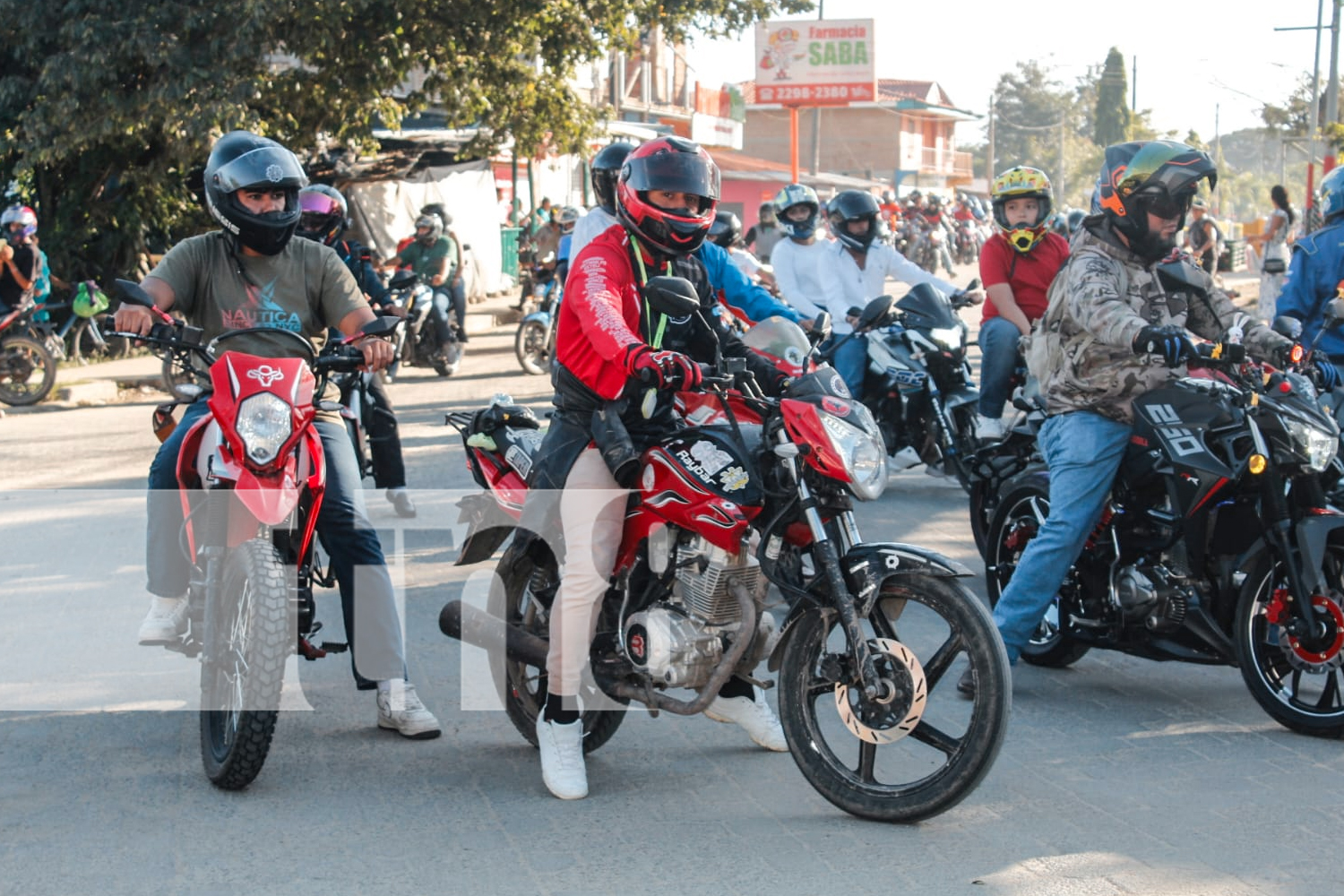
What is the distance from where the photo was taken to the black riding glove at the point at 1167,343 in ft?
15.7

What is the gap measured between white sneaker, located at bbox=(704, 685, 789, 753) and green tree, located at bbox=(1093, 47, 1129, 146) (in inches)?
4426

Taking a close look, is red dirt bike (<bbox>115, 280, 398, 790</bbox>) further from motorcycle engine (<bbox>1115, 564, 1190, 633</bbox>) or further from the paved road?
motorcycle engine (<bbox>1115, 564, 1190, 633</bbox>)

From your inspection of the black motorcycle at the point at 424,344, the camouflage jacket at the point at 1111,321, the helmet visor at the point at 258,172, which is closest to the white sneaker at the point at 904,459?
the camouflage jacket at the point at 1111,321

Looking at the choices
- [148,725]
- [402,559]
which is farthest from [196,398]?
[402,559]

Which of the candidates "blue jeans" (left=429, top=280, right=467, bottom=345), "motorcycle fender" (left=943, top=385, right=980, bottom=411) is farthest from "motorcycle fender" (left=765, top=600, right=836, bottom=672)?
"blue jeans" (left=429, top=280, right=467, bottom=345)

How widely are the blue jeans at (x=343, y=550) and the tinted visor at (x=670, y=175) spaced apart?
1336 millimetres

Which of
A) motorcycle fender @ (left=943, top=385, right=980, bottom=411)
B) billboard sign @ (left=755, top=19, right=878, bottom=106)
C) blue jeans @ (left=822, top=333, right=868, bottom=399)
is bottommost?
motorcycle fender @ (left=943, top=385, right=980, bottom=411)

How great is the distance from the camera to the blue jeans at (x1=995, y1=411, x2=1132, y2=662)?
5.36m

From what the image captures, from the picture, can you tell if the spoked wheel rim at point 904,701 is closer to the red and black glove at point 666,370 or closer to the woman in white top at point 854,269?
the red and black glove at point 666,370

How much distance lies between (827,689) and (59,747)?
2546 millimetres

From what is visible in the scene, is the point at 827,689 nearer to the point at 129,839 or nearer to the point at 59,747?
the point at 129,839

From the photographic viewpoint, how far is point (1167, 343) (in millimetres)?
4797

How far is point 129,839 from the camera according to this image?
4.21 meters

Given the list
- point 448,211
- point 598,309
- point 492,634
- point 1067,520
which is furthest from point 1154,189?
point 448,211
